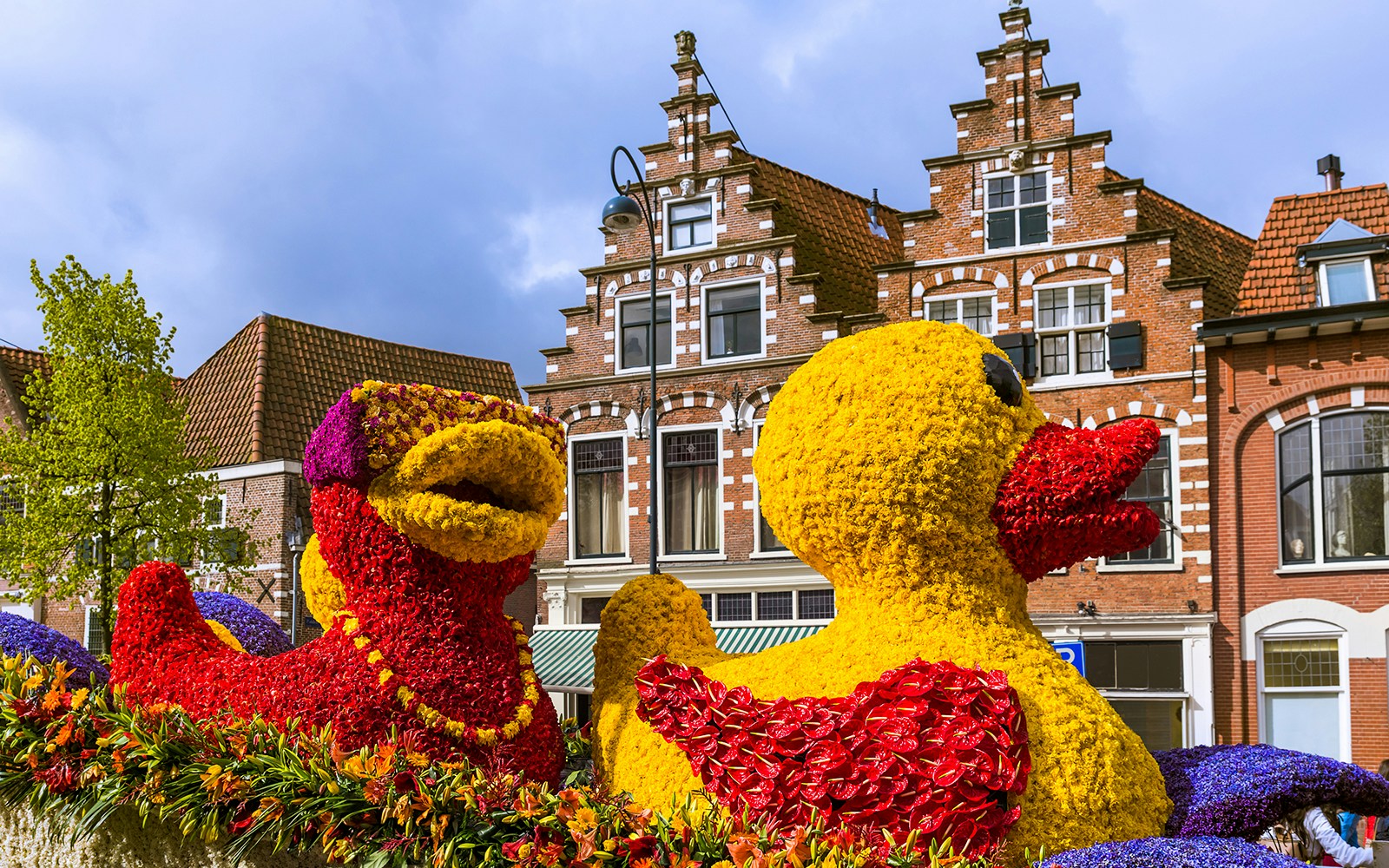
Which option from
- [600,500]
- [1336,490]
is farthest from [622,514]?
[1336,490]

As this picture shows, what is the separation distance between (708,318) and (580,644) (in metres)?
4.95

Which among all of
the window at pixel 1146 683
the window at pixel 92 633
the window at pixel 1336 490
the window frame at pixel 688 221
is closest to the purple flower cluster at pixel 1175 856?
the window at pixel 1146 683

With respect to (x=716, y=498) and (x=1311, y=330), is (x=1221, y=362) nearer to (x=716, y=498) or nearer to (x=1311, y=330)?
(x=1311, y=330)

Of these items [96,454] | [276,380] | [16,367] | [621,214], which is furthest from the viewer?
[16,367]

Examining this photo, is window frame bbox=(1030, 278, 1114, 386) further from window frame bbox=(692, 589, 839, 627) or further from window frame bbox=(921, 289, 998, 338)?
window frame bbox=(692, 589, 839, 627)

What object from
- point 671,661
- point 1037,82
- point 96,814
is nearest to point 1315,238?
point 1037,82

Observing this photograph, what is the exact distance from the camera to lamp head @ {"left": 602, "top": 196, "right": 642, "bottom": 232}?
460 inches

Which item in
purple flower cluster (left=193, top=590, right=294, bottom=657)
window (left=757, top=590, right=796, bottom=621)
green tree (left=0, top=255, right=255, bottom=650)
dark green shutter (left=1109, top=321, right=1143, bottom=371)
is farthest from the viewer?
window (left=757, top=590, right=796, bottom=621)

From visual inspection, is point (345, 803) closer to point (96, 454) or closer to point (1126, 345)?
point (96, 454)

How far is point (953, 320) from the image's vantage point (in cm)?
1617

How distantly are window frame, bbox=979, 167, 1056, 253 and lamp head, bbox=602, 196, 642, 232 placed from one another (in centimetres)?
607

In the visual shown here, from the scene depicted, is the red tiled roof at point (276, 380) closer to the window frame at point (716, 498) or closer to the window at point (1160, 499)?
the window frame at point (716, 498)

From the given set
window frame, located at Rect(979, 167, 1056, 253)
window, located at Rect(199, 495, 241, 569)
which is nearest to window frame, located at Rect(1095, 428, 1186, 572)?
window frame, located at Rect(979, 167, 1056, 253)

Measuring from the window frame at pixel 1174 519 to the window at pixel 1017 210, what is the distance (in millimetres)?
3059
